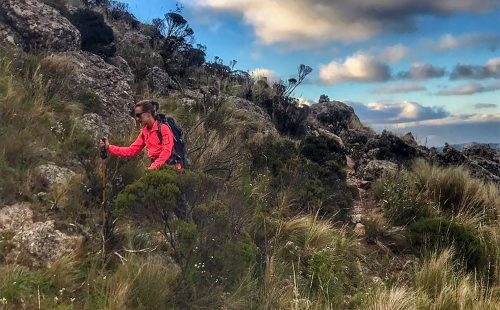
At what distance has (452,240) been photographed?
7.22 m

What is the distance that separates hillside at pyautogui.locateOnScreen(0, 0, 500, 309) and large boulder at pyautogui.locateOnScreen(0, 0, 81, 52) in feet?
0.09

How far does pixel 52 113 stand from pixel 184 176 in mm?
3726

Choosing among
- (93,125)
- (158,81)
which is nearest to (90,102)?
(93,125)

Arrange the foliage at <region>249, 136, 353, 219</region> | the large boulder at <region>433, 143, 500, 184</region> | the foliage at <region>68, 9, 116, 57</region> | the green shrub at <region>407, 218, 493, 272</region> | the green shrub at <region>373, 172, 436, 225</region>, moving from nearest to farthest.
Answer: the green shrub at <region>407, 218, 493, 272</region> → the foliage at <region>249, 136, 353, 219</region> → the green shrub at <region>373, 172, 436, 225</region> → the foliage at <region>68, 9, 116, 57</region> → the large boulder at <region>433, 143, 500, 184</region>

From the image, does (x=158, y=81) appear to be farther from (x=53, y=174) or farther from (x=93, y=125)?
(x=53, y=174)

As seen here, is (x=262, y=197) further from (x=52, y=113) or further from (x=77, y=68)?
(x=77, y=68)

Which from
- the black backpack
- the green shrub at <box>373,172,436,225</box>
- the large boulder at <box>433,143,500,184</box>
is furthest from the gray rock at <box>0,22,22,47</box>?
the large boulder at <box>433,143,500,184</box>

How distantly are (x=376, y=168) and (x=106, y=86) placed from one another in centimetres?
600

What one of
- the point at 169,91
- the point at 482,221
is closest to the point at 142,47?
the point at 169,91

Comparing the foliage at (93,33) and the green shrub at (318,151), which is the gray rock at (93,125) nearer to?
the foliage at (93,33)

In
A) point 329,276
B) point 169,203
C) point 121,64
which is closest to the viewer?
point 169,203

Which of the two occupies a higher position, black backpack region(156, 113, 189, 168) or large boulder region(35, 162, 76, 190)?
black backpack region(156, 113, 189, 168)

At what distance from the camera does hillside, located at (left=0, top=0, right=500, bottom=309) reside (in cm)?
464

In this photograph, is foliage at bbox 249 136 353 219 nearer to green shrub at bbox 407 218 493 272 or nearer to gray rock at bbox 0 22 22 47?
green shrub at bbox 407 218 493 272
